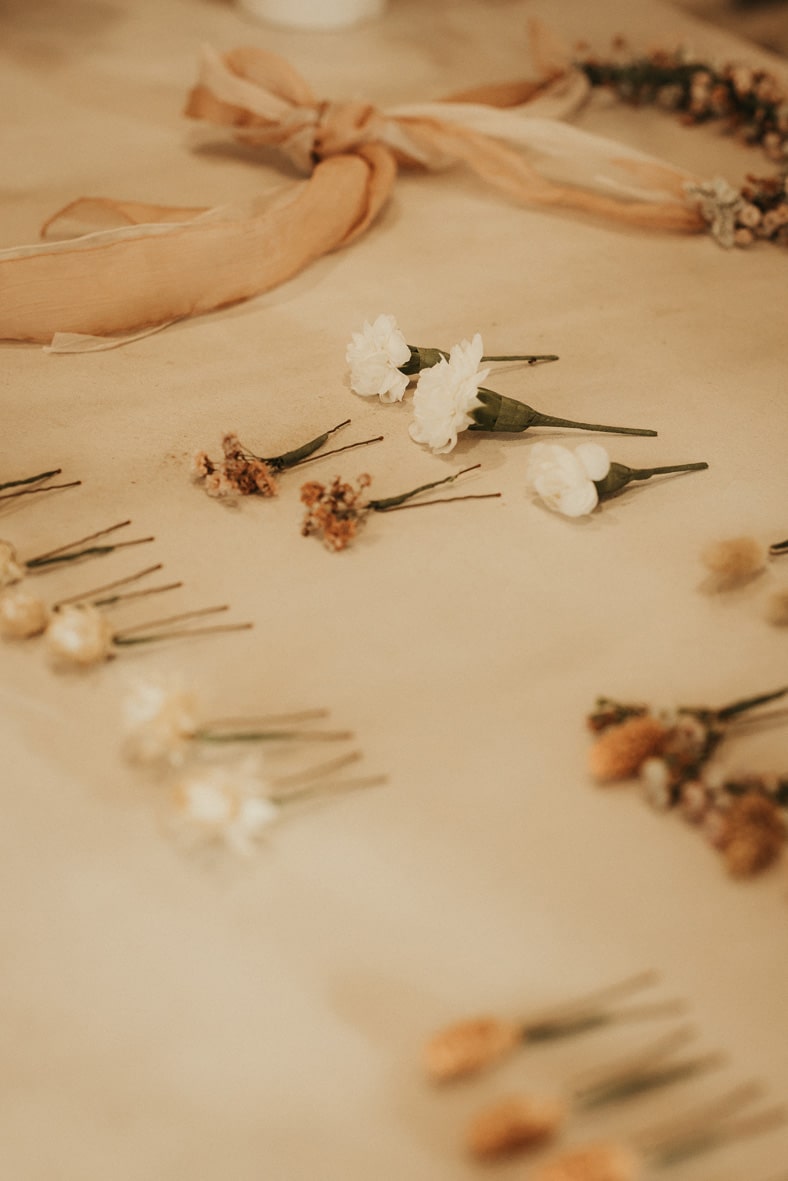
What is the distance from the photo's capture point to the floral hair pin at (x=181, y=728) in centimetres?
58

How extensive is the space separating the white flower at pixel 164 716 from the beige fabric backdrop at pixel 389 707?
0.09ft

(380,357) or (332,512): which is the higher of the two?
(380,357)

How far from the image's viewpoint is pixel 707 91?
1364mm

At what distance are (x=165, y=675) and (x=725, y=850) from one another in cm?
35

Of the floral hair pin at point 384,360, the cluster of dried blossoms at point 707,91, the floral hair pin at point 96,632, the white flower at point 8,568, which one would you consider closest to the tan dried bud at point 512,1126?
the floral hair pin at point 96,632

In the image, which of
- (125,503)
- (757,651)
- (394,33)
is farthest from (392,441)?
(394,33)

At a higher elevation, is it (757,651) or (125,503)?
(125,503)

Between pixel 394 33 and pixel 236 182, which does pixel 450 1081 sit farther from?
pixel 394 33

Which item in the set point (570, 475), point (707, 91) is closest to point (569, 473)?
point (570, 475)

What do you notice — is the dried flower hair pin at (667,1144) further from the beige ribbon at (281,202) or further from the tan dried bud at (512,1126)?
the beige ribbon at (281,202)

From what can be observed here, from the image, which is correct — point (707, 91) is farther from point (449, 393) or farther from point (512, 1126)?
point (512, 1126)

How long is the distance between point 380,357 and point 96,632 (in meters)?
0.36

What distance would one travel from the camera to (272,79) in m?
1.16

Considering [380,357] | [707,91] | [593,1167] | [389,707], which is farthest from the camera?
[707,91]
